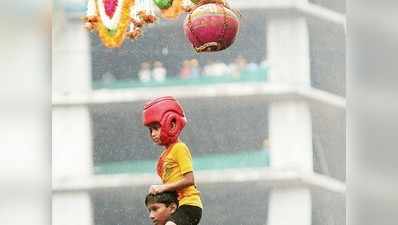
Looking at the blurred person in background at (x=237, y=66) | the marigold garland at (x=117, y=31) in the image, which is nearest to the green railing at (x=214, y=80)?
the blurred person in background at (x=237, y=66)

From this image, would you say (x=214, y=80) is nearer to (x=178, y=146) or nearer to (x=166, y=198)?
(x=178, y=146)

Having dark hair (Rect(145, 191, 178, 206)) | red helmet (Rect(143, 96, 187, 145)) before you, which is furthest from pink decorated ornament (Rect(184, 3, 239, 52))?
dark hair (Rect(145, 191, 178, 206))

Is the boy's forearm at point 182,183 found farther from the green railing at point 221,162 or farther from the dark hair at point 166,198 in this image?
the green railing at point 221,162

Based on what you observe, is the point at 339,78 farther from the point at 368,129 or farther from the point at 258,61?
the point at 368,129

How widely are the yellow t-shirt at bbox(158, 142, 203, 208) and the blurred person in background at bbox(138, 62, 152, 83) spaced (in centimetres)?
32

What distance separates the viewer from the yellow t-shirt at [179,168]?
129 inches

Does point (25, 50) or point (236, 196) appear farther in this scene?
point (236, 196)

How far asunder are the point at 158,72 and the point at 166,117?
0.98ft

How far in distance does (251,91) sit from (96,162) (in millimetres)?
459

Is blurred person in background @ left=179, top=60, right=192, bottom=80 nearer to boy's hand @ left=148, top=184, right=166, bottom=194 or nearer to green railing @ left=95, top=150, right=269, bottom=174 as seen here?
green railing @ left=95, top=150, right=269, bottom=174

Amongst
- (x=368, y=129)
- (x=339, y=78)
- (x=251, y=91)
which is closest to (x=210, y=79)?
(x=251, y=91)

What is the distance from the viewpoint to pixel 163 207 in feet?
10.7

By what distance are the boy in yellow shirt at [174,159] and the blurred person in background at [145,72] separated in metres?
0.24

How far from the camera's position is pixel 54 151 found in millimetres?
3566
